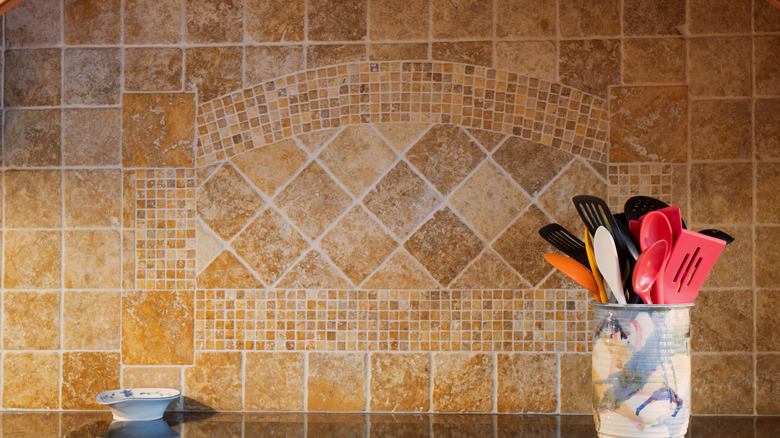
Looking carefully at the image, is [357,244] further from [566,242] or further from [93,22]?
[93,22]

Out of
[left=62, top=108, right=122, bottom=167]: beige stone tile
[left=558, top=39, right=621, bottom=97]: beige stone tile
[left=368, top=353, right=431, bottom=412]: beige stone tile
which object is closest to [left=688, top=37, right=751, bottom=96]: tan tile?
[left=558, top=39, right=621, bottom=97]: beige stone tile

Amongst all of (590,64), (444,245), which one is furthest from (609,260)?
(590,64)

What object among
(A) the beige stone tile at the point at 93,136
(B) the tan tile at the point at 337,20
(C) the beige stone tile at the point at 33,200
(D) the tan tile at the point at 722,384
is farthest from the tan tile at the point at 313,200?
(D) the tan tile at the point at 722,384

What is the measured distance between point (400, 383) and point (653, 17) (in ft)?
3.00

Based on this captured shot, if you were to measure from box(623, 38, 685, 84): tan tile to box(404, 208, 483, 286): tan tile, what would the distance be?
1.50 ft

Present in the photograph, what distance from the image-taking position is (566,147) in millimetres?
1252

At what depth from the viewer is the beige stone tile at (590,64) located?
1.25 metres

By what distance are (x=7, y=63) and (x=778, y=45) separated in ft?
5.30

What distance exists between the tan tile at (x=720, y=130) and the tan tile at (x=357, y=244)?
0.66m

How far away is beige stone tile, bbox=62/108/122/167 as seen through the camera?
4.22ft

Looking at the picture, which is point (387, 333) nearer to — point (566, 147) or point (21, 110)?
point (566, 147)

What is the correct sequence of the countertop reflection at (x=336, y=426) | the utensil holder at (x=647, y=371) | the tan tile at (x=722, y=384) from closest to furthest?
the utensil holder at (x=647, y=371)
the countertop reflection at (x=336, y=426)
the tan tile at (x=722, y=384)

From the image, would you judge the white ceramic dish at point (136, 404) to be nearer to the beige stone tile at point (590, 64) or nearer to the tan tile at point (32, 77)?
the tan tile at point (32, 77)

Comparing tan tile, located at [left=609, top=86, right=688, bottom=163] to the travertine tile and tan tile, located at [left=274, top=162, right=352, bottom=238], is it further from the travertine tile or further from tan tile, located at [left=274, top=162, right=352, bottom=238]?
the travertine tile
